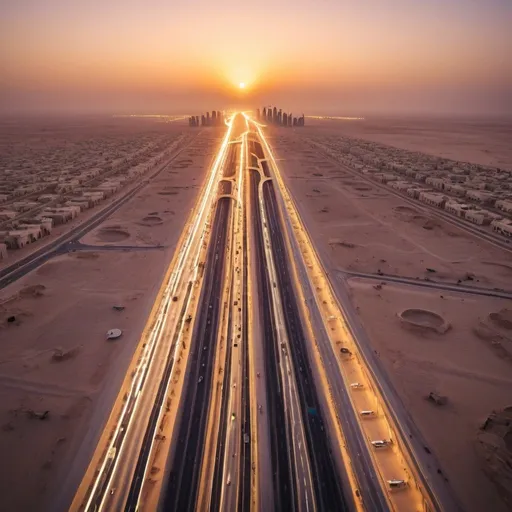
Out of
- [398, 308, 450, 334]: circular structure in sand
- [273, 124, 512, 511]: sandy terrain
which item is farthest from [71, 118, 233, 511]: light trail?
[398, 308, 450, 334]: circular structure in sand

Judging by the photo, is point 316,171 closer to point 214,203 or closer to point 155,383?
point 214,203

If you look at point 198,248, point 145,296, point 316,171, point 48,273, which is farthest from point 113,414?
point 316,171

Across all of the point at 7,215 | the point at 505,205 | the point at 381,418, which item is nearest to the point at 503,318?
the point at 381,418

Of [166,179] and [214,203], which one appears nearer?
[214,203]

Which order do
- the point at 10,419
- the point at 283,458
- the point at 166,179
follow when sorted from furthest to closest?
the point at 166,179
the point at 10,419
the point at 283,458

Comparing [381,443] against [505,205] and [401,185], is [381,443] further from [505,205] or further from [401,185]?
[401,185]
